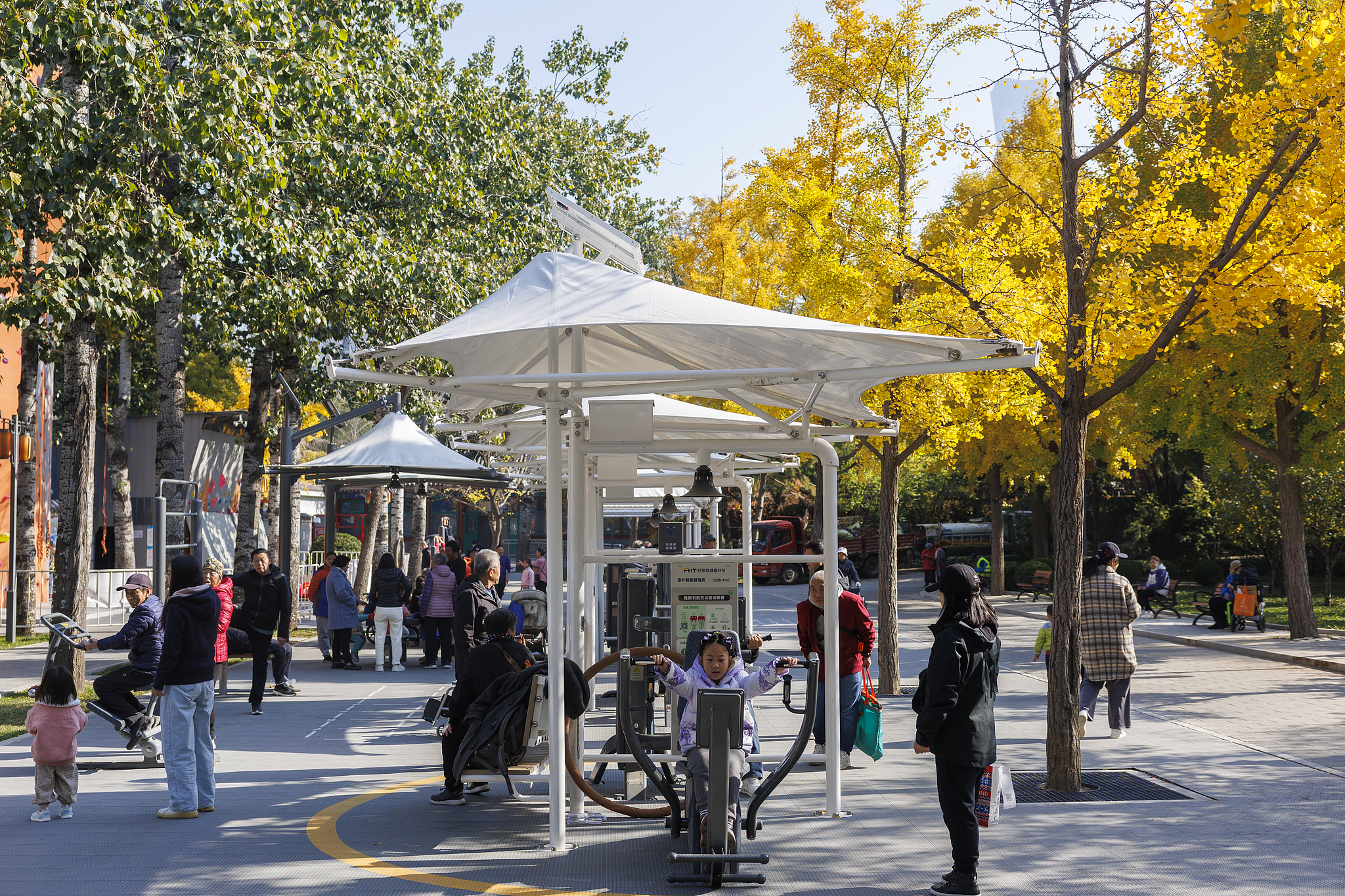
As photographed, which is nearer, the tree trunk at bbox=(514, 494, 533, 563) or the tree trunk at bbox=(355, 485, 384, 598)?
the tree trunk at bbox=(355, 485, 384, 598)

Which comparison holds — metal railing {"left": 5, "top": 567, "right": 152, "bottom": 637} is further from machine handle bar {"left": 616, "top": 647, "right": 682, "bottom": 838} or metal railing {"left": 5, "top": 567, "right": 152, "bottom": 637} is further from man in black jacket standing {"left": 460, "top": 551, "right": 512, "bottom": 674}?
machine handle bar {"left": 616, "top": 647, "right": 682, "bottom": 838}

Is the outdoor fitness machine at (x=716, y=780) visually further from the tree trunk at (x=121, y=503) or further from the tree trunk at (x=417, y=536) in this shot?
the tree trunk at (x=417, y=536)

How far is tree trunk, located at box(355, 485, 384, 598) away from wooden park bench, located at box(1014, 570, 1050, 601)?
54.9ft

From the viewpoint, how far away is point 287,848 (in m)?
6.57

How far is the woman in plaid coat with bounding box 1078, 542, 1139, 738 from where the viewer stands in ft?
34.6

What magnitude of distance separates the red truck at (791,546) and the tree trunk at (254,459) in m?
19.3

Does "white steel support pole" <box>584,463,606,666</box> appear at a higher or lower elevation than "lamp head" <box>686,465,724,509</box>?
lower

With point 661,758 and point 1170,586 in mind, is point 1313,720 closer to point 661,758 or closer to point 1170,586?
point 661,758

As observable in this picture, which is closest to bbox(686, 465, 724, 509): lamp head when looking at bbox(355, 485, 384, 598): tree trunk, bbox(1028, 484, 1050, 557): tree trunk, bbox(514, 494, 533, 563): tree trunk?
bbox(355, 485, 384, 598): tree trunk

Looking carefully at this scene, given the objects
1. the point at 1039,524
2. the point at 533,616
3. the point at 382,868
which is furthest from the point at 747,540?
the point at 1039,524

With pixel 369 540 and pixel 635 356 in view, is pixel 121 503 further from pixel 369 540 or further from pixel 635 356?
pixel 635 356

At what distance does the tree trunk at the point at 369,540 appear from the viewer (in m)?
27.2

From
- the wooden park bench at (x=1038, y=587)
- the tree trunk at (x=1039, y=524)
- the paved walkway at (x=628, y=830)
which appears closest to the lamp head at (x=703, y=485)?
the paved walkway at (x=628, y=830)

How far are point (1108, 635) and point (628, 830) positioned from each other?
5694 mm
